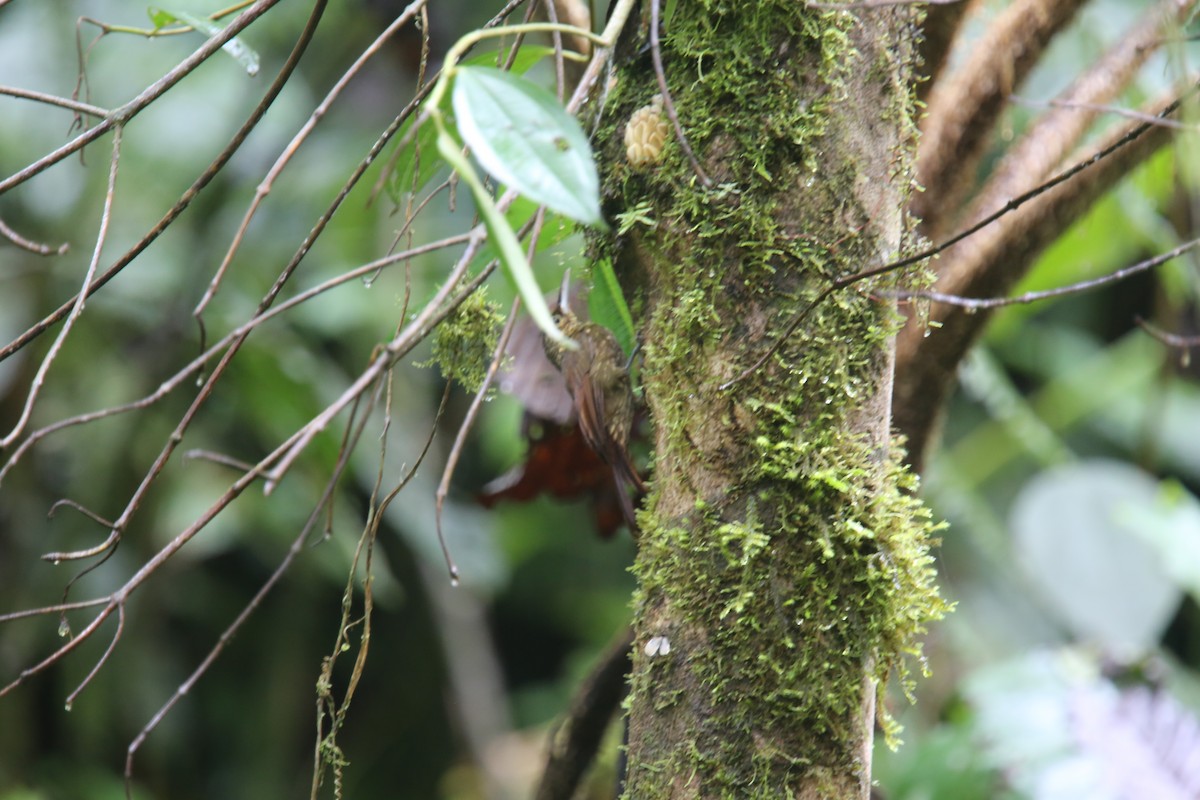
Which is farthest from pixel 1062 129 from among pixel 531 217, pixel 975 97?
pixel 531 217

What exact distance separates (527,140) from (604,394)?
0.71 ft

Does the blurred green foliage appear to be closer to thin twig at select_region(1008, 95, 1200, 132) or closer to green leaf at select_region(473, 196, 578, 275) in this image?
thin twig at select_region(1008, 95, 1200, 132)

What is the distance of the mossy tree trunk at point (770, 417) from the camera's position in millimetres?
616

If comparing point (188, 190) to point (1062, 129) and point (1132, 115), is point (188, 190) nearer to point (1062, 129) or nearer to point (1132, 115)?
point (1132, 115)

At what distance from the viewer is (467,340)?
30.3 inches

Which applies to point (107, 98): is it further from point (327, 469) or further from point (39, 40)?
point (327, 469)

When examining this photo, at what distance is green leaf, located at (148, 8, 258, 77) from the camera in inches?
31.0

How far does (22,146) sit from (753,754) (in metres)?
2.68

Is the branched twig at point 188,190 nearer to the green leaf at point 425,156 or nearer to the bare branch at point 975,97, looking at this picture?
the green leaf at point 425,156

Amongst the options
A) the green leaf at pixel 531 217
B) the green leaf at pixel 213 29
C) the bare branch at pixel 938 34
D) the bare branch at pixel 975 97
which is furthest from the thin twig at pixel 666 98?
the bare branch at pixel 975 97

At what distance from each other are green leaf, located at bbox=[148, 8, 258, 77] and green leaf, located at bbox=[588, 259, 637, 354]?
349 mm

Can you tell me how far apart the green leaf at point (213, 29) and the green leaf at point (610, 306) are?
349 mm

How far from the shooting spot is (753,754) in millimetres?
607

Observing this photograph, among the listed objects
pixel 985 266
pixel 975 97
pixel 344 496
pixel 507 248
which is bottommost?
pixel 344 496
